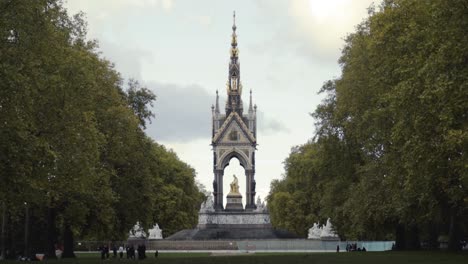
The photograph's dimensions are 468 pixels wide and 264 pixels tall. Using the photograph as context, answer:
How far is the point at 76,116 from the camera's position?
34.7 m

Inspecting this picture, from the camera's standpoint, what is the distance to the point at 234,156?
90.6 meters

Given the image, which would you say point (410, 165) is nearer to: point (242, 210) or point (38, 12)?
point (38, 12)

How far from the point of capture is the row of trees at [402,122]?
29.3 metres

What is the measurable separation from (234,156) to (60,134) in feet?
187

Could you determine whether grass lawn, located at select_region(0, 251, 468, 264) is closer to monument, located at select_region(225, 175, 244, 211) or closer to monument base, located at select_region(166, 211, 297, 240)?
monument base, located at select_region(166, 211, 297, 240)

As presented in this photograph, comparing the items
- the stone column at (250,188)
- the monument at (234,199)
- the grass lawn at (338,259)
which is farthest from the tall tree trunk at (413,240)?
the stone column at (250,188)

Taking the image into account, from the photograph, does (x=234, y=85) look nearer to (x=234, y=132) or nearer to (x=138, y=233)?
(x=234, y=132)

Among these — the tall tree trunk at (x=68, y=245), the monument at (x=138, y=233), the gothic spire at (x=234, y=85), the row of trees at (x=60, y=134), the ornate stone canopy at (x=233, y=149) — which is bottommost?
the tall tree trunk at (x=68, y=245)

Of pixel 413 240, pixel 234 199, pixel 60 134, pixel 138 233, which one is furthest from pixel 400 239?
pixel 234 199

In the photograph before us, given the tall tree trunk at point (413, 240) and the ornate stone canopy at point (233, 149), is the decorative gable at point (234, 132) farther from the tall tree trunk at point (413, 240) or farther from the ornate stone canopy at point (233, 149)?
the tall tree trunk at point (413, 240)

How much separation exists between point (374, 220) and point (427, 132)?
16.6 metres

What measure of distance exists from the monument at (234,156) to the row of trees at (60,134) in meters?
30.4

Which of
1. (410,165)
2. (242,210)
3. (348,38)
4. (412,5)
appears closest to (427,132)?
(410,165)

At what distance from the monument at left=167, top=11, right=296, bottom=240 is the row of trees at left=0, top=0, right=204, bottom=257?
30418 millimetres
